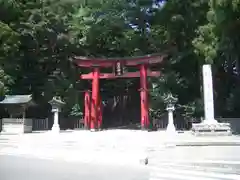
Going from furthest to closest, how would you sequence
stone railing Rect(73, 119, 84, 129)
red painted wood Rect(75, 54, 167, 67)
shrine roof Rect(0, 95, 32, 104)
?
1. stone railing Rect(73, 119, 84, 129)
2. red painted wood Rect(75, 54, 167, 67)
3. shrine roof Rect(0, 95, 32, 104)

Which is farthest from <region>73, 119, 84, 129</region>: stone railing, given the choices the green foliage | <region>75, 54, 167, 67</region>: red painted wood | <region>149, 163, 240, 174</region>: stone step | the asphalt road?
<region>149, 163, 240, 174</region>: stone step

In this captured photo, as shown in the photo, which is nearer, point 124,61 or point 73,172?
point 73,172

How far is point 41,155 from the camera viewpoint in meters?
14.3

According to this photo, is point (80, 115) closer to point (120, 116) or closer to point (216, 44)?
point (120, 116)

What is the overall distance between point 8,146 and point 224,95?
1915cm

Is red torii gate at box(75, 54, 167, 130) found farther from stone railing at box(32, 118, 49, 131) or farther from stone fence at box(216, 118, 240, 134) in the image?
stone fence at box(216, 118, 240, 134)

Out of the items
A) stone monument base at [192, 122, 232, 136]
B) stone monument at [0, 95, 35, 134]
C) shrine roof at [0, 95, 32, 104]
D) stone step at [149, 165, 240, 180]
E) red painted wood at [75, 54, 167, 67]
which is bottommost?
stone step at [149, 165, 240, 180]

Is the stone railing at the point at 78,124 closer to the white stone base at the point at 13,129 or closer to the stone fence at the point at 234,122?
the white stone base at the point at 13,129

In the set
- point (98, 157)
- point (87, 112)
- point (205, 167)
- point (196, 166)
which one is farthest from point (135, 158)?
point (87, 112)

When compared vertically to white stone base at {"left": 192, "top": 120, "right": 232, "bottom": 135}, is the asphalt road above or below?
below

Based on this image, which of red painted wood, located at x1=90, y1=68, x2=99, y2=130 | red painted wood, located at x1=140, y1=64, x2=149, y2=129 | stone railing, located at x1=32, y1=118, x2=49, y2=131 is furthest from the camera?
stone railing, located at x1=32, y1=118, x2=49, y2=131

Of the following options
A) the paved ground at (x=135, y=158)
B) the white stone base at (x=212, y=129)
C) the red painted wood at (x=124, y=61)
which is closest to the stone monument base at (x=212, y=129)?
the white stone base at (x=212, y=129)

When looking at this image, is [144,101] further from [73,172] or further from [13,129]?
[73,172]

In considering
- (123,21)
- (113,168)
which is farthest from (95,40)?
(113,168)
